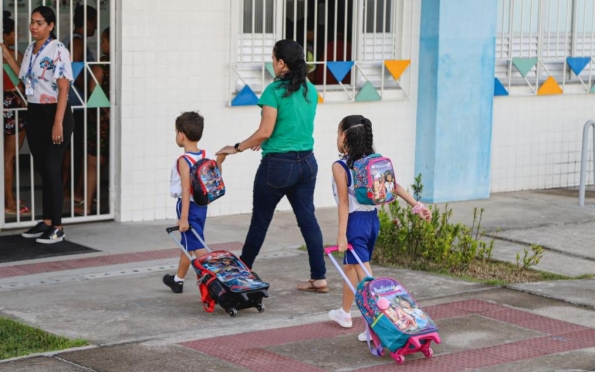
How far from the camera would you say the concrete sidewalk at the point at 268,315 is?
6.96 meters

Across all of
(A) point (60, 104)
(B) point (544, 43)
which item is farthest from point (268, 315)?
(B) point (544, 43)

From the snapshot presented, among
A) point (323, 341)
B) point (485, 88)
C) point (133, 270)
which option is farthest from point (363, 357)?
point (485, 88)

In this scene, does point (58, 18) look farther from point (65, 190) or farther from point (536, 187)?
point (536, 187)

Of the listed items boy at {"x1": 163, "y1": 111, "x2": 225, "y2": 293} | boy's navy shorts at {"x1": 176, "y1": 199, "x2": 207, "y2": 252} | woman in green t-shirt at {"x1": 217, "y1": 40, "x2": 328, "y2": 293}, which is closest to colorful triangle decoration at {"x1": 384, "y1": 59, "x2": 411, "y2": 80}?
woman in green t-shirt at {"x1": 217, "y1": 40, "x2": 328, "y2": 293}

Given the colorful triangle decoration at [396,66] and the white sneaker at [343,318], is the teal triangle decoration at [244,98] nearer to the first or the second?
the colorful triangle decoration at [396,66]

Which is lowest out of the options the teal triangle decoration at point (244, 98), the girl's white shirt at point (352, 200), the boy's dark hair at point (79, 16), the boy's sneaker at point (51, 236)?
the boy's sneaker at point (51, 236)

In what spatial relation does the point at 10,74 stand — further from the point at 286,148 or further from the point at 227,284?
the point at 227,284

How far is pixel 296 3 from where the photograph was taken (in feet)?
40.1

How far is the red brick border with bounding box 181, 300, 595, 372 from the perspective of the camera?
6926 millimetres

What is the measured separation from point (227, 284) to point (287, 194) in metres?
1.06

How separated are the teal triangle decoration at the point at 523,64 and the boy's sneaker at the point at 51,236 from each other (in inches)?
249

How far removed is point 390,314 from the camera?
6.97 metres

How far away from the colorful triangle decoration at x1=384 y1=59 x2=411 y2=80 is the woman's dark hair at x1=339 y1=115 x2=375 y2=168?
5445 millimetres

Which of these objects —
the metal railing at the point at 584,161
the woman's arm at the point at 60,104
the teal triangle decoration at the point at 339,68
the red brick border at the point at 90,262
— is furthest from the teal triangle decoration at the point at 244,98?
the metal railing at the point at 584,161
